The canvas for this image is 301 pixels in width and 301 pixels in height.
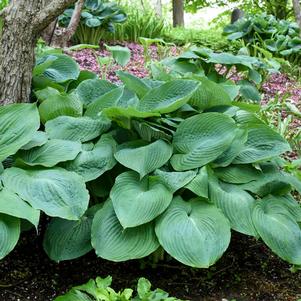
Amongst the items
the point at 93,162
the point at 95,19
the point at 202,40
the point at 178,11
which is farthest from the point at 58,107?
the point at 178,11

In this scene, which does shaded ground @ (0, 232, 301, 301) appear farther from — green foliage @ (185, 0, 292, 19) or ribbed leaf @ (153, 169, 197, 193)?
green foliage @ (185, 0, 292, 19)

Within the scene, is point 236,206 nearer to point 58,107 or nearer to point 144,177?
point 144,177

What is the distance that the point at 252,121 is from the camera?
240 centimetres

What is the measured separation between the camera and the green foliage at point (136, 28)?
20.9ft

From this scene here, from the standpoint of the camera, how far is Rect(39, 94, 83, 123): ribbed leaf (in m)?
2.32

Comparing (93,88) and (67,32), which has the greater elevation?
(93,88)

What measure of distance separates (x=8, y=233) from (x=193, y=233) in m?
0.65

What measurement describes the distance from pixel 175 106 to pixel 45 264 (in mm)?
869

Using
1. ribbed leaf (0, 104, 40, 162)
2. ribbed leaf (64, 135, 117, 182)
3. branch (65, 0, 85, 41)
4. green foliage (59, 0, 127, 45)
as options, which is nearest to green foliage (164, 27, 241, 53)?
green foliage (59, 0, 127, 45)

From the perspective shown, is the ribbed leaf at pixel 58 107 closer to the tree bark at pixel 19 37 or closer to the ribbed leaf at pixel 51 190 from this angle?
the tree bark at pixel 19 37

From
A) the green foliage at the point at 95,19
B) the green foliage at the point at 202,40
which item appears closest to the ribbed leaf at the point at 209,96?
the green foliage at the point at 95,19

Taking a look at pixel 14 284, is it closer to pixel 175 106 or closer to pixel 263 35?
pixel 175 106

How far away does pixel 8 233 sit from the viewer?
170 cm

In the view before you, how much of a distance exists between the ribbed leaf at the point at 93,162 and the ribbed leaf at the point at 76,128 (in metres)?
0.10
